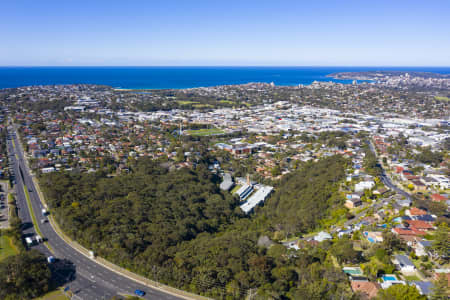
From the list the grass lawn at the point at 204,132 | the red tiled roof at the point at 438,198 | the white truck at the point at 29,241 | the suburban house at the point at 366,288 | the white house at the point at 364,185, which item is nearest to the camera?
the suburban house at the point at 366,288

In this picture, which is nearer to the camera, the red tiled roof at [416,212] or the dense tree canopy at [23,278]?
the dense tree canopy at [23,278]

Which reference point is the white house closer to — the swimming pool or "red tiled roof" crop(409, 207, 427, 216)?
"red tiled roof" crop(409, 207, 427, 216)

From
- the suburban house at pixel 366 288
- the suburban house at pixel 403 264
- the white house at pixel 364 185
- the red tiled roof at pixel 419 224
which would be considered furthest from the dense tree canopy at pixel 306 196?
the suburban house at pixel 366 288

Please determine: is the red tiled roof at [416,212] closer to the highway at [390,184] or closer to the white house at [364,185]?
the highway at [390,184]

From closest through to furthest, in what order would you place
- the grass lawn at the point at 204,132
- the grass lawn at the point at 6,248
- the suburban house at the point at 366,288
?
the suburban house at the point at 366,288
the grass lawn at the point at 6,248
the grass lawn at the point at 204,132

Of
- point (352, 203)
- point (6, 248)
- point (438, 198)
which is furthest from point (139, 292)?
point (438, 198)

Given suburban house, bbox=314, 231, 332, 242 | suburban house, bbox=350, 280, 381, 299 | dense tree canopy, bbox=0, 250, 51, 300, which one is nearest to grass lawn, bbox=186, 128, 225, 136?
suburban house, bbox=314, 231, 332, 242

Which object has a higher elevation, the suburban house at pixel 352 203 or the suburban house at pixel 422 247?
the suburban house at pixel 422 247

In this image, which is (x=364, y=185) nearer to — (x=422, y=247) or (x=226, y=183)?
(x=422, y=247)
